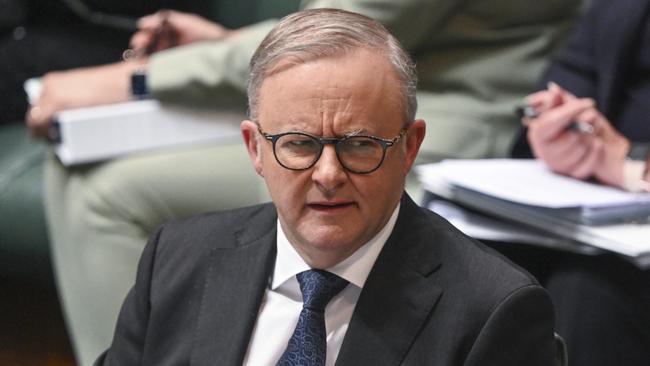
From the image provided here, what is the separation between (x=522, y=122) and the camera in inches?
66.9

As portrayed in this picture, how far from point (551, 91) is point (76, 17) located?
131cm

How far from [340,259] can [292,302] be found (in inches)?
3.5

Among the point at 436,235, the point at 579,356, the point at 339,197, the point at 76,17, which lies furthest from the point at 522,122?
the point at 76,17

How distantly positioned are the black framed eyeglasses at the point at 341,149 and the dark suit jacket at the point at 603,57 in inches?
30.1

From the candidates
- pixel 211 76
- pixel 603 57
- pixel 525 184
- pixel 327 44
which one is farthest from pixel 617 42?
pixel 327 44

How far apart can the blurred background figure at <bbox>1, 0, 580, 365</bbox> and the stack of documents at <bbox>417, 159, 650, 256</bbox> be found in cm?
16

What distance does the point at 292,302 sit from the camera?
1.14 meters

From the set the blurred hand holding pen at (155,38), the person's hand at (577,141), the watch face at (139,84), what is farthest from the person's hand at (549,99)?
the blurred hand holding pen at (155,38)

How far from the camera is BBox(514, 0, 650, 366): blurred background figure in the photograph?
4.68 ft

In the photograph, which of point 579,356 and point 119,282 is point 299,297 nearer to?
point 579,356

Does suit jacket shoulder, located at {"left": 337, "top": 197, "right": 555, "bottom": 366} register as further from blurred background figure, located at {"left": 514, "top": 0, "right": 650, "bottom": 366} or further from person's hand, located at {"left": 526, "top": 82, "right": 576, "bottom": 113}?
person's hand, located at {"left": 526, "top": 82, "right": 576, "bottom": 113}

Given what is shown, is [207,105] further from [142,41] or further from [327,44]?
[327,44]

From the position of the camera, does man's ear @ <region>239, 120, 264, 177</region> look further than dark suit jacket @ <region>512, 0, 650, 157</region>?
No

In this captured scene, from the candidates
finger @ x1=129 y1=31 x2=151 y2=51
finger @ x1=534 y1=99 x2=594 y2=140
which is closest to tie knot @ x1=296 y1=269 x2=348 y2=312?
finger @ x1=534 y1=99 x2=594 y2=140
